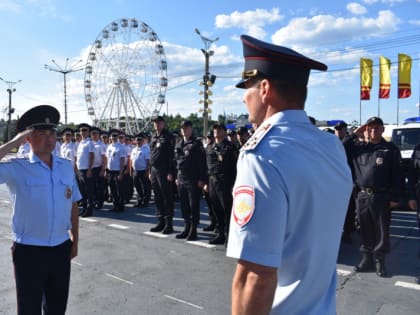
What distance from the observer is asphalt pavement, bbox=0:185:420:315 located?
11.1 feet

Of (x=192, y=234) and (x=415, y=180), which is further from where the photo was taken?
(x=192, y=234)

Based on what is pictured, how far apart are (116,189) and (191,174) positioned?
321 cm

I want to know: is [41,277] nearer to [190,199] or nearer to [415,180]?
[190,199]

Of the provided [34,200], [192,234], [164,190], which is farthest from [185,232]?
[34,200]

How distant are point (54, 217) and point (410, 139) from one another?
9.43 m

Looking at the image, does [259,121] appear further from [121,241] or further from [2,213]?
[2,213]

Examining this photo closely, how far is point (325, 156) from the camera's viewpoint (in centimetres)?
111

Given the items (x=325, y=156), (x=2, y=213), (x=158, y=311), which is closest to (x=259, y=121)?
(x=325, y=156)

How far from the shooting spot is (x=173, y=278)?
411 cm

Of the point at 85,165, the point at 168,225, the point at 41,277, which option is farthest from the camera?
the point at 85,165

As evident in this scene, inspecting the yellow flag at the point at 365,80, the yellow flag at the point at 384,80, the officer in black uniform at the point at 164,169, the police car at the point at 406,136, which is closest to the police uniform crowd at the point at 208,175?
the officer in black uniform at the point at 164,169

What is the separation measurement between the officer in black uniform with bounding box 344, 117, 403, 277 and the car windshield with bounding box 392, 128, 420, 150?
5.76m

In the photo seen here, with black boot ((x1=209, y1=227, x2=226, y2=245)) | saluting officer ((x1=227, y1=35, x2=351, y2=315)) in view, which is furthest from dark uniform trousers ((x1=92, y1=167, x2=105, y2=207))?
saluting officer ((x1=227, y1=35, x2=351, y2=315))

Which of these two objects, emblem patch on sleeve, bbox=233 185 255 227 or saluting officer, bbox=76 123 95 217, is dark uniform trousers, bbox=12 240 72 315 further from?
saluting officer, bbox=76 123 95 217
